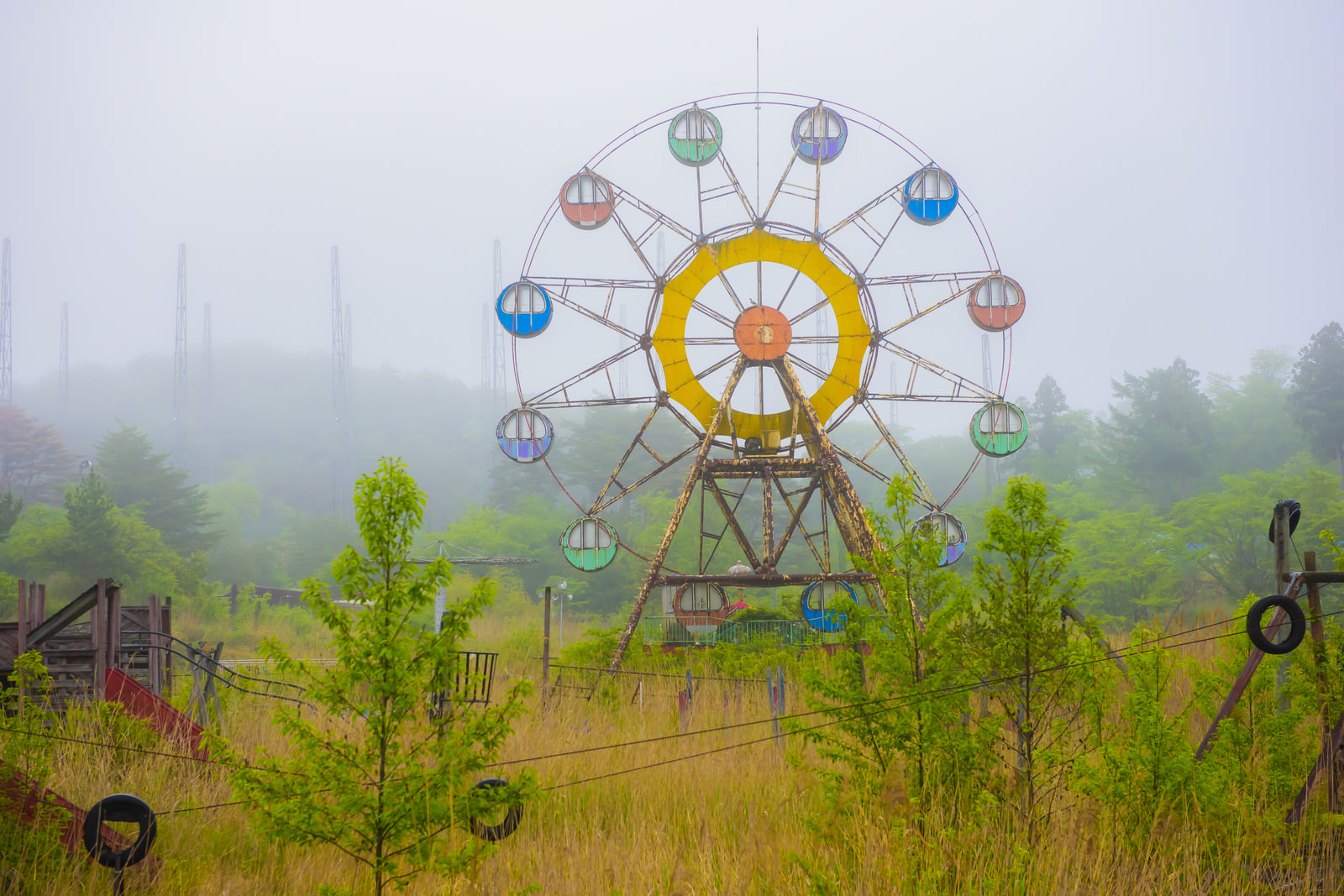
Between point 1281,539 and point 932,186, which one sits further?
point 932,186

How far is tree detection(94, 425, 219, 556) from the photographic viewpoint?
46.6 m

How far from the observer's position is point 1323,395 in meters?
44.0

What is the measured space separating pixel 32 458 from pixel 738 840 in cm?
7291

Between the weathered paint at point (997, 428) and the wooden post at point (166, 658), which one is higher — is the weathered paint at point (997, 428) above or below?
above

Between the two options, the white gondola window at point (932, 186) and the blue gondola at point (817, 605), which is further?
the white gondola window at point (932, 186)

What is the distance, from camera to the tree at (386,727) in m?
5.30

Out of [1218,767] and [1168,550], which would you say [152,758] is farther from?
[1168,550]

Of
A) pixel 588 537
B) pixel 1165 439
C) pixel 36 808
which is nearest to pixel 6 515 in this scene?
pixel 588 537

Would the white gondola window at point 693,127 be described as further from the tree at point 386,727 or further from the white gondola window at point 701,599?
the tree at point 386,727

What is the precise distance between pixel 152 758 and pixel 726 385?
10745 mm

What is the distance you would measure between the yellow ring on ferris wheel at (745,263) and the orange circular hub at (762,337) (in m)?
1.02

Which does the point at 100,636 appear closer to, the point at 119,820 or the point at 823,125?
the point at 119,820

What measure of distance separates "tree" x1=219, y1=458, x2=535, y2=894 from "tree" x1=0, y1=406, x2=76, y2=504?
69547 mm

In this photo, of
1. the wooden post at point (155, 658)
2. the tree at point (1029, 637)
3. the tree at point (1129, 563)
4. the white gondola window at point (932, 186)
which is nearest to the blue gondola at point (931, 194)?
the white gondola window at point (932, 186)
